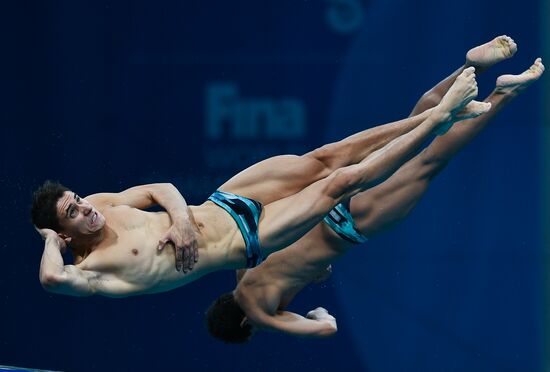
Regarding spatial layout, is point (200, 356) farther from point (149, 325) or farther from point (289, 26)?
point (289, 26)

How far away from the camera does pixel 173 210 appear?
173 inches

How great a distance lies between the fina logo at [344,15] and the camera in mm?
6227

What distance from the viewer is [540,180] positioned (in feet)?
20.7

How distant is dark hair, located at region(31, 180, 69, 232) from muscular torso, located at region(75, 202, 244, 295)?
203 millimetres

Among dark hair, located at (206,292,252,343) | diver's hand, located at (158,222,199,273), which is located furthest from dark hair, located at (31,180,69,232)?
dark hair, located at (206,292,252,343)

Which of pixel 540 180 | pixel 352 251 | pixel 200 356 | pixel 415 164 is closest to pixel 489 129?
pixel 540 180

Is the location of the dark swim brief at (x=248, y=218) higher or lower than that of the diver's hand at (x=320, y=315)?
higher

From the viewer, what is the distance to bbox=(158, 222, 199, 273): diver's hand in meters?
4.29

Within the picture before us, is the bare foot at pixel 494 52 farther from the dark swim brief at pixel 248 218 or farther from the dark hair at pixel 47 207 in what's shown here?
the dark hair at pixel 47 207

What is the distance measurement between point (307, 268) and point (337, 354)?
1534mm

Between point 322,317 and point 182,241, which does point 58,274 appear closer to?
point 182,241

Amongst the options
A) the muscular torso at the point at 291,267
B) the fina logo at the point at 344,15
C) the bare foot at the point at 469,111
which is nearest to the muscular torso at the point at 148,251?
the muscular torso at the point at 291,267

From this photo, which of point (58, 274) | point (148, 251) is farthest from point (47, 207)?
point (148, 251)

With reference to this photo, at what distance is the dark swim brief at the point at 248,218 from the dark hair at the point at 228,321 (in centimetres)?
56
